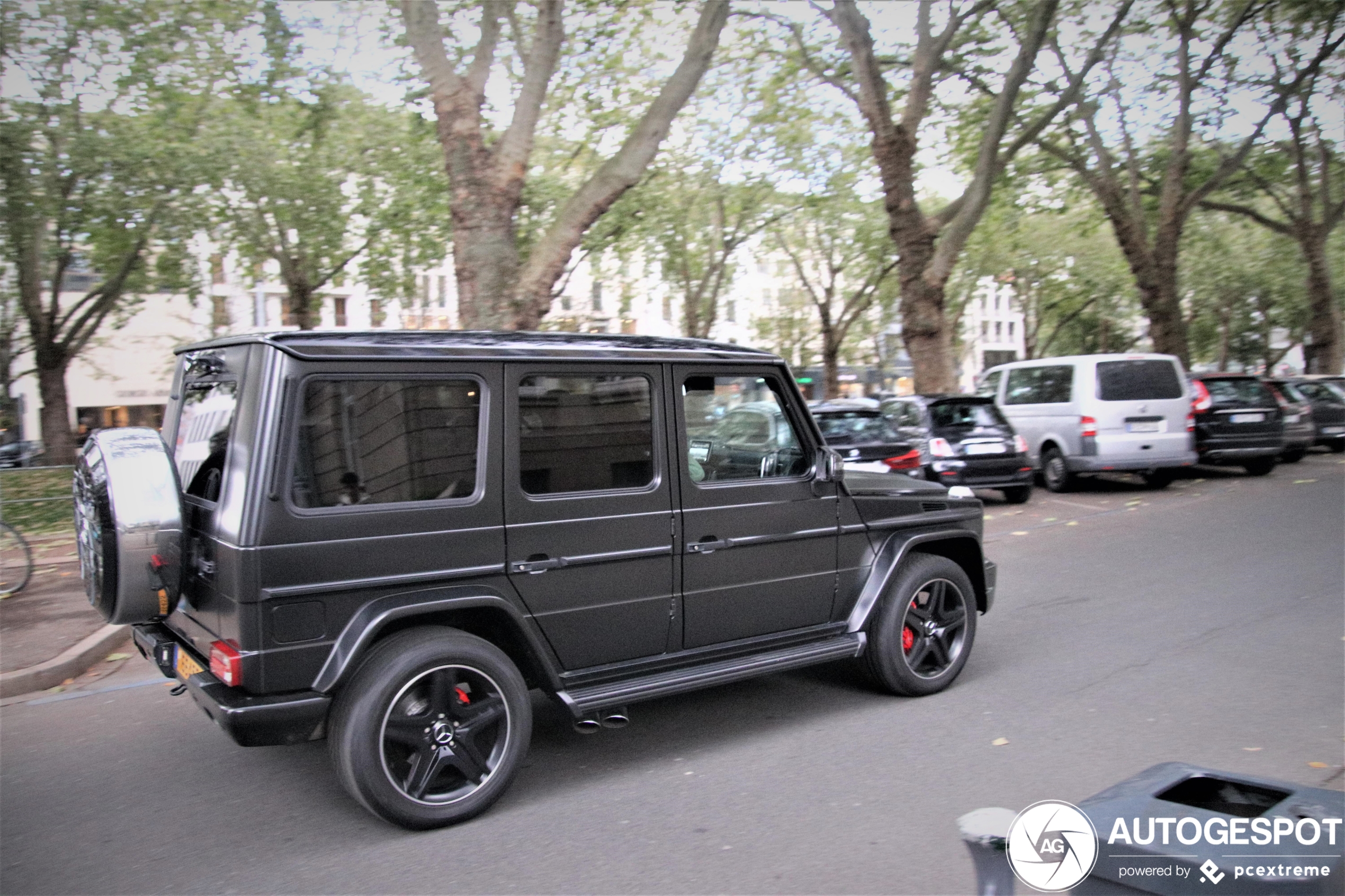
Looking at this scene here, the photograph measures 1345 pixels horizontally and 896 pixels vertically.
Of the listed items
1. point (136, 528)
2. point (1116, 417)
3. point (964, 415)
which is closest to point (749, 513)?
point (136, 528)

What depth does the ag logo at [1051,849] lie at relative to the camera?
6.04 feet

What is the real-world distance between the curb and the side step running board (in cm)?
389

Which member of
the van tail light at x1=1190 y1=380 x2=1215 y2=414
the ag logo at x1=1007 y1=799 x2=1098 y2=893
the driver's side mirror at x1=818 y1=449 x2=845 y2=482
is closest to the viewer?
the ag logo at x1=1007 y1=799 x2=1098 y2=893

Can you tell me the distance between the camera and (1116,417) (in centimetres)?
1399

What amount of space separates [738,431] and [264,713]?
247cm

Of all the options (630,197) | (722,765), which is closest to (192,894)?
(722,765)

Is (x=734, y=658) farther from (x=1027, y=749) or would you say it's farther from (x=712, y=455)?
(x=1027, y=749)

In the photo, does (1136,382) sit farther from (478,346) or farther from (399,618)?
(399,618)

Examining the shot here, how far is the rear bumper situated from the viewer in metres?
3.51

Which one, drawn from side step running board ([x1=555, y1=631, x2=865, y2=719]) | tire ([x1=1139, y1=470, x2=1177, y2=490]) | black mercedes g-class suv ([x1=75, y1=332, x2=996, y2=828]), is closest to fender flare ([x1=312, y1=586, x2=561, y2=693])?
black mercedes g-class suv ([x1=75, y1=332, x2=996, y2=828])

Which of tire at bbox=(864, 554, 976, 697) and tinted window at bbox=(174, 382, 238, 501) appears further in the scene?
tire at bbox=(864, 554, 976, 697)

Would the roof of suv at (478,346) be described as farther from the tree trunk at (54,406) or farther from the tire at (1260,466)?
the tree trunk at (54,406)

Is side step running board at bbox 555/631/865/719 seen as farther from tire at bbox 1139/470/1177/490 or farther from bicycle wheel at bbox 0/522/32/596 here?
tire at bbox 1139/470/1177/490

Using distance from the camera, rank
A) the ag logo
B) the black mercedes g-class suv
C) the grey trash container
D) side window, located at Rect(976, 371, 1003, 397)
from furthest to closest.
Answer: side window, located at Rect(976, 371, 1003, 397) < the black mercedes g-class suv < the ag logo < the grey trash container
